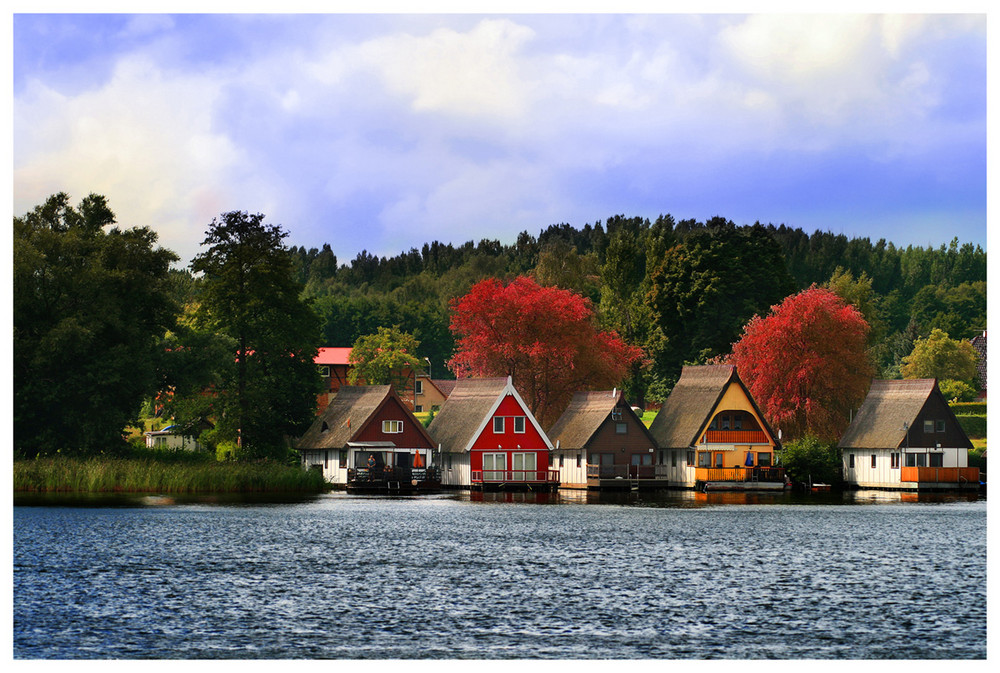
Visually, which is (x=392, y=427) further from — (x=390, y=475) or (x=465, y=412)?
(x=390, y=475)

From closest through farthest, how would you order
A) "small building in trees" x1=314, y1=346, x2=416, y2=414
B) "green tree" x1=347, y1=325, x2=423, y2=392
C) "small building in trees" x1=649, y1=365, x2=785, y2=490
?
1. "small building in trees" x1=649, y1=365, x2=785, y2=490
2. "green tree" x1=347, y1=325, x2=423, y2=392
3. "small building in trees" x1=314, y1=346, x2=416, y2=414

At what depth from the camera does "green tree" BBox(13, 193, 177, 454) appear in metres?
73.3

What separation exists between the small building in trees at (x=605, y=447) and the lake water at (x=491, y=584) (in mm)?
24517

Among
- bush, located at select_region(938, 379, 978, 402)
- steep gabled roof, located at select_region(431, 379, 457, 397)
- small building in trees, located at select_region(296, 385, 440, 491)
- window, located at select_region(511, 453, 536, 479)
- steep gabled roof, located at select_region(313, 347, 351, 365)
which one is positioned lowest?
window, located at select_region(511, 453, 536, 479)

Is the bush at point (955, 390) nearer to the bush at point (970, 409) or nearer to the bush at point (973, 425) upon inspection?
the bush at point (970, 409)

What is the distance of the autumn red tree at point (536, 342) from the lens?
101312 millimetres

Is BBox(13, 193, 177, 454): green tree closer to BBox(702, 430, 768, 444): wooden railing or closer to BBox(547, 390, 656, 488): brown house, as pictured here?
BBox(547, 390, 656, 488): brown house

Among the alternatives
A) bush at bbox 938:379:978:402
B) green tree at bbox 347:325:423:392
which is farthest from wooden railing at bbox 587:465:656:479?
green tree at bbox 347:325:423:392

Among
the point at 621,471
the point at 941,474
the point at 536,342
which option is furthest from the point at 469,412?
the point at 941,474

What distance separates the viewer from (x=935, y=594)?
116 ft

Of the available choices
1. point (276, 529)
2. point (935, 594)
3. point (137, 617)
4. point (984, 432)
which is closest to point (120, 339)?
point (276, 529)

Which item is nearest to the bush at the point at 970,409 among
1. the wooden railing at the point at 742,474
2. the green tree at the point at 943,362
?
the green tree at the point at 943,362

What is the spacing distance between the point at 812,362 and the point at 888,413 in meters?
7.13

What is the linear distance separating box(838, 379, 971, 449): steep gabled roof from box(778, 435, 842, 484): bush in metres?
2.29
